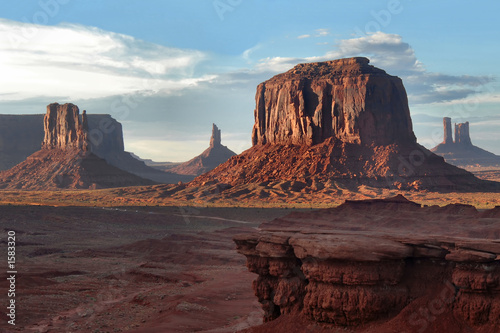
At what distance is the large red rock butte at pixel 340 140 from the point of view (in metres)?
99.4

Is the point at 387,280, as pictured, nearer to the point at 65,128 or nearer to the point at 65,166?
the point at 65,166

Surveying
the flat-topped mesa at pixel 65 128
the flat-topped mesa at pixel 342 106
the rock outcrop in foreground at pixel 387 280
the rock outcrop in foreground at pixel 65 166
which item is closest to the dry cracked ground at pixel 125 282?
the rock outcrop in foreground at pixel 387 280

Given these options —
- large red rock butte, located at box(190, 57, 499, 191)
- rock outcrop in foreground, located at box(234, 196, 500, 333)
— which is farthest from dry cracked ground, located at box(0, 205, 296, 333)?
large red rock butte, located at box(190, 57, 499, 191)

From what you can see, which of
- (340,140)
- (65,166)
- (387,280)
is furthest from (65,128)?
(387,280)

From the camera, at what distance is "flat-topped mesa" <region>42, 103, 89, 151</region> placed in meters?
154

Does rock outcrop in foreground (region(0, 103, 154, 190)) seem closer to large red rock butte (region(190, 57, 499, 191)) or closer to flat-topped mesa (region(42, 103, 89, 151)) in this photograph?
flat-topped mesa (region(42, 103, 89, 151))

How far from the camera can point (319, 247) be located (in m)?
13.0

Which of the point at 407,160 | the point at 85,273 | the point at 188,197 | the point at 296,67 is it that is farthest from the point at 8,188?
the point at 85,273

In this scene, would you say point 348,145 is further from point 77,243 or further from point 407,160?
point 77,243

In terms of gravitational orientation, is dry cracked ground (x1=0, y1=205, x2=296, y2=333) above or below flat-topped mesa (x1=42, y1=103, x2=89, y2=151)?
below

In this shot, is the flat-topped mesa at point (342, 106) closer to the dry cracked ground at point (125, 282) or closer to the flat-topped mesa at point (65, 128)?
the dry cracked ground at point (125, 282)

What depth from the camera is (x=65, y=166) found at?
477 feet

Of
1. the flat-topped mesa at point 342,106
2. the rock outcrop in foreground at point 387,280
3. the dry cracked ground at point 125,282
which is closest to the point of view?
the rock outcrop in foreground at point 387,280

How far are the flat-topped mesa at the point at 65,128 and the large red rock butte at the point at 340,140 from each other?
50.8 m
